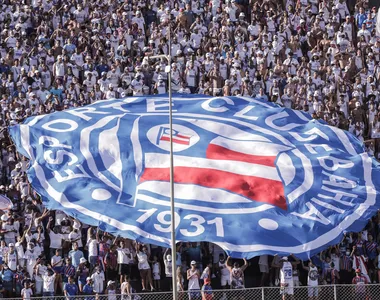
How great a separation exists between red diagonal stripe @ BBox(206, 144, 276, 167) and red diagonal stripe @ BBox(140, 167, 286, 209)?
0.71m

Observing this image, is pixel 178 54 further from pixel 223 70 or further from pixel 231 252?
pixel 231 252

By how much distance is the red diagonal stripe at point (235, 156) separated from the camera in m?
34.3

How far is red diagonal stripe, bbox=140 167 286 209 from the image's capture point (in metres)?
33.0

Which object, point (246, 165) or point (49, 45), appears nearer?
→ point (246, 165)

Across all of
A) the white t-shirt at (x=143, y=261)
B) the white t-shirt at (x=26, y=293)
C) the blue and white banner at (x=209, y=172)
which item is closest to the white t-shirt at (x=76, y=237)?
the blue and white banner at (x=209, y=172)

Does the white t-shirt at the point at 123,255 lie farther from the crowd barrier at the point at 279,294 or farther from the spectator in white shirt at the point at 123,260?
the crowd barrier at the point at 279,294

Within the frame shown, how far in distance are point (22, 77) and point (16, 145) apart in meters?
5.56

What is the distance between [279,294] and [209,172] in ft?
12.8

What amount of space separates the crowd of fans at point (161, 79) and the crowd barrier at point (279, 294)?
1.38 ft

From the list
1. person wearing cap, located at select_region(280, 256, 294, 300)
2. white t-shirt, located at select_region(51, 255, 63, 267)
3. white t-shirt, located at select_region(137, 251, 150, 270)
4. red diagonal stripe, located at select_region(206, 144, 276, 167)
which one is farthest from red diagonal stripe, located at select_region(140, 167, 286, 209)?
white t-shirt, located at select_region(51, 255, 63, 267)

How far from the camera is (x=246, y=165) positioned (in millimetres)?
34188

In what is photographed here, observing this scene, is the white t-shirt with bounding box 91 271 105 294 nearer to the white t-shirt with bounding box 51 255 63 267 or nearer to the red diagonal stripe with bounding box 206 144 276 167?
the white t-shirt with bounding box 51 255 63 267

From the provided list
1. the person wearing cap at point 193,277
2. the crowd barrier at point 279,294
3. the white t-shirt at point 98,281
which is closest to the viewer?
the crowd barrier at point 279,294

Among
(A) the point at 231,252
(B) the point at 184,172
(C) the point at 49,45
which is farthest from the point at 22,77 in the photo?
(A) the point at 231,252
